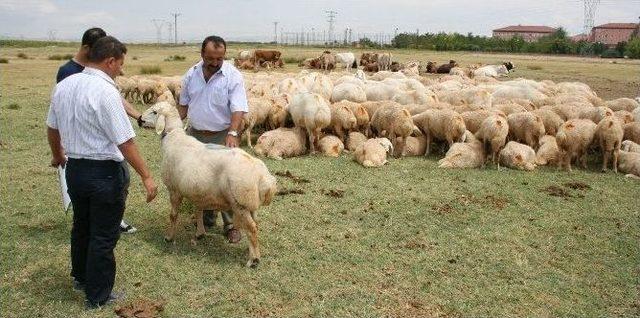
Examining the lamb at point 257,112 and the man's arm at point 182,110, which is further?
the lamb at point 257,112

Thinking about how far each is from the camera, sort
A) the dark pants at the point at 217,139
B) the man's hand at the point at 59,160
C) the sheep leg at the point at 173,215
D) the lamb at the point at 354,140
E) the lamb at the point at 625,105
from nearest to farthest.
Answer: the man's hand at the point at 59,160 → the sheep leg at the point at 173,215 → the dark pants at the point at 217,139 → the lamb at the point at 354,140 → the lamb at the point at 625,105

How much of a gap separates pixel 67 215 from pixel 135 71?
28693mm

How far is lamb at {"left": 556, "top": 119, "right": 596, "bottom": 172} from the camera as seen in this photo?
10266 mm

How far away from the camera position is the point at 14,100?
18562 millimetres

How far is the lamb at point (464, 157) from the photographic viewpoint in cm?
1043

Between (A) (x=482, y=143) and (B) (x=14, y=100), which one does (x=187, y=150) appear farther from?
(B) (x=14, y=100)

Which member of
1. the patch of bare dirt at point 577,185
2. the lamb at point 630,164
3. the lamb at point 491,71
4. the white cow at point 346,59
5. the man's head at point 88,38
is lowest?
the patch of bare dirt at point 577,185

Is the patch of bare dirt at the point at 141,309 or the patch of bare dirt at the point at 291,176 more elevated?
the patch of bare dirt at the point at 291,176

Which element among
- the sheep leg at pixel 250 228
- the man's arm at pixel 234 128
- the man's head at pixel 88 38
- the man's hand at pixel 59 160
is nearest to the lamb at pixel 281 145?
the man's arm at pixel 234 128

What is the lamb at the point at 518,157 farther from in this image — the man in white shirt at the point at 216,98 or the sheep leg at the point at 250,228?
the sheep leg at the point at 250,228

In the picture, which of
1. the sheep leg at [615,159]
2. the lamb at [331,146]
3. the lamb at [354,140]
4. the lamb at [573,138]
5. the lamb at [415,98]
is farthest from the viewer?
the lamb at [415,98]

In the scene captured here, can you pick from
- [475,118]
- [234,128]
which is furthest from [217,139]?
[475,118]

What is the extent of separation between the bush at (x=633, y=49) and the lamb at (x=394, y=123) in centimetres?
6422

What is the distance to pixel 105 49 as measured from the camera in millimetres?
4551
